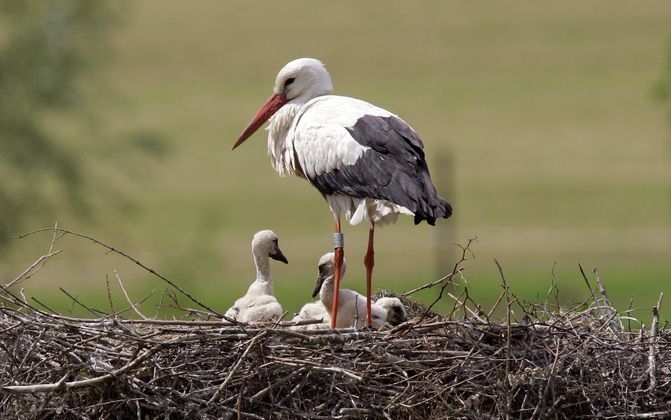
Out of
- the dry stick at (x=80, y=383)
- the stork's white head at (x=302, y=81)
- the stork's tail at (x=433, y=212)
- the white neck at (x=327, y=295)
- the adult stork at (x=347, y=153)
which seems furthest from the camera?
the stork's white head at (x=302, y=81)

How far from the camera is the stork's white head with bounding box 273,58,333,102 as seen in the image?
36.5 feet

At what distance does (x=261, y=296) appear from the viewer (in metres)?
10.8

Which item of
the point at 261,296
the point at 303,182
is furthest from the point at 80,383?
the point at 303,182

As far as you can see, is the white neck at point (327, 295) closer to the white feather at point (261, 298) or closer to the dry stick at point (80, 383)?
the white feather at point (261, 298)

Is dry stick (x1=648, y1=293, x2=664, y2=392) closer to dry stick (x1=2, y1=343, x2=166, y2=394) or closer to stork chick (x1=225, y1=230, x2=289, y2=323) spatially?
stork chick (x1=225, y1=230, x2=289, y2=323)

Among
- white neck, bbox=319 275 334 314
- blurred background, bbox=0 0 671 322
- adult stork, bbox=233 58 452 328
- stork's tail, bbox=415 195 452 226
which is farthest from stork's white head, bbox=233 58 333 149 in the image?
blurred background, bbox=0 0 671 322

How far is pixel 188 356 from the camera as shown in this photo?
29.2ft

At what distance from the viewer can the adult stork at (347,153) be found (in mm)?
9906

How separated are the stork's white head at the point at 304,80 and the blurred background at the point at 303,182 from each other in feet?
7.06

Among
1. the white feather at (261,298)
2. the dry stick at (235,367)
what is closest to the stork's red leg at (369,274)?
the white feather at (261,298)

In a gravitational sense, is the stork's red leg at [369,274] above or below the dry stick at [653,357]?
above

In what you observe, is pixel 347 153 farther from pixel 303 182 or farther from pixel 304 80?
pixel 303 182

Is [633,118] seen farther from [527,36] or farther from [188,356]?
[188,356]

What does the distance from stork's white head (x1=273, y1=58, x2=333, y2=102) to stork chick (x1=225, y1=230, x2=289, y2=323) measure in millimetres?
967
